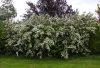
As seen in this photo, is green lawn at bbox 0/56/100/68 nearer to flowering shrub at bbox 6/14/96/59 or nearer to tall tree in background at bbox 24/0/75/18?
flowering shrub at bbox 6/14/96/59

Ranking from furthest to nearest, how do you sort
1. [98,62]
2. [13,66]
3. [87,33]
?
[87,33] < [98,62] < [13,66]

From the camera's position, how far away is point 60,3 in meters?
29.1

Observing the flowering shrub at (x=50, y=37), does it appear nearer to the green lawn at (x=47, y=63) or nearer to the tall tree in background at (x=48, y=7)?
the green lawn at (x=47, y=63)

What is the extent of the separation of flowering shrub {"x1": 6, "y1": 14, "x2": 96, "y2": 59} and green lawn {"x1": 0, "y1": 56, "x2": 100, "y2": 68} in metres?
0.72

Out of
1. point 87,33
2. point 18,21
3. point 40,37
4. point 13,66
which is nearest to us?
point 13,66

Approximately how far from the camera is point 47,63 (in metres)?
14.0

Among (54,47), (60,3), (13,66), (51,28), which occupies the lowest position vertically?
(13,66)

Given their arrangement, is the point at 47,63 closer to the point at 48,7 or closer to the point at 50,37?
the point at 50,37

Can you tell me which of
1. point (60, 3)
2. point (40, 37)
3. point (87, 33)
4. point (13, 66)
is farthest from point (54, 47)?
point (60, 3)

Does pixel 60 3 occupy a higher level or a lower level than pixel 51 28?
higher

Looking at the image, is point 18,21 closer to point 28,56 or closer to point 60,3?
point 28,56

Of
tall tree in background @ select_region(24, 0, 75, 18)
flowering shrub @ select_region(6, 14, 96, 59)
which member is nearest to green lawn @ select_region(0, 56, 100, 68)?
flowering shrub @ select_region(6, 14, 96, 59)

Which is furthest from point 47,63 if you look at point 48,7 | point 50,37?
point 48,7

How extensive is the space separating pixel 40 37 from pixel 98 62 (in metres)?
3.86
